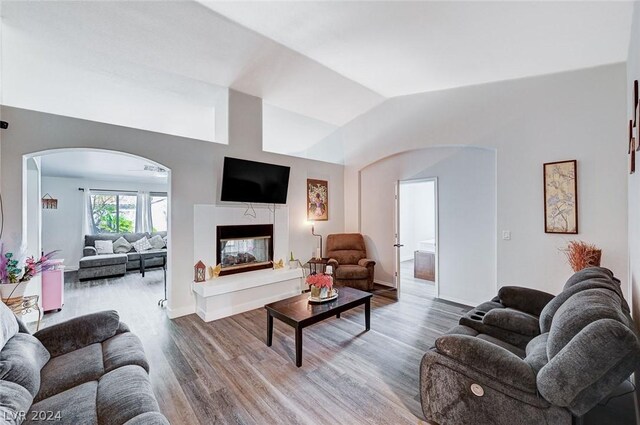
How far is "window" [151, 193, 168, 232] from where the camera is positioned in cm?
845

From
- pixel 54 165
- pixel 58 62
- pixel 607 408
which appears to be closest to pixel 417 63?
pixel 607 408

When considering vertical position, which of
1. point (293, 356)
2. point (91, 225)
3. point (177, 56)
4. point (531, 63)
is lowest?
point (293, 356)

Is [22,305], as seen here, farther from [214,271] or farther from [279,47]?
[279,47]

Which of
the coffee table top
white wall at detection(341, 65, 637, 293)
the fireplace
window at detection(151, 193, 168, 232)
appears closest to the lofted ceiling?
white wall at detection(341, 65, 637, 293)

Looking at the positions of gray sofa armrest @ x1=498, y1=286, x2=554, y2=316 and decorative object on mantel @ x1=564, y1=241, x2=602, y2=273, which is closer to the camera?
gray sofa armrest @ x1=498, y1=286, x2=554, y2=316

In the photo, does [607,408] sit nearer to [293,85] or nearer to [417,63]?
[417,63]

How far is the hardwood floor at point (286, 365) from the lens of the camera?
6.73ft

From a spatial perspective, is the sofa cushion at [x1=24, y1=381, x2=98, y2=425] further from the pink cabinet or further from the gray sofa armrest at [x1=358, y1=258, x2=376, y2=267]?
the gray sofa armrest at [x1=358, y1=258, x2=376, y2=267]

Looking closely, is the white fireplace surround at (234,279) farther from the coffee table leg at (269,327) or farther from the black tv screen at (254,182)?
the coffee table leg at (269,327)

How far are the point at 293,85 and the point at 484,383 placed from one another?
13.9 ft

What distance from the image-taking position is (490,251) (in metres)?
4.11

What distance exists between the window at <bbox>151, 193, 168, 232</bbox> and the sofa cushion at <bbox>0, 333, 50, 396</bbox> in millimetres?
7397

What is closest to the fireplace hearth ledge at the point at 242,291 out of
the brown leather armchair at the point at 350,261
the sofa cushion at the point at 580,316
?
the brown leather armchair at the point at 350,261

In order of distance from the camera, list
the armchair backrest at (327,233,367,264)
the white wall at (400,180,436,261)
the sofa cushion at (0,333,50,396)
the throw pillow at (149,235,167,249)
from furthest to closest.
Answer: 1. the white wall at (400,180,436,261)
2. the throw pillow at (149,235,167,249)
3. the armchair backrest at (327,233,367,264)
4. the sofa cushion at (0,333,50,396)
